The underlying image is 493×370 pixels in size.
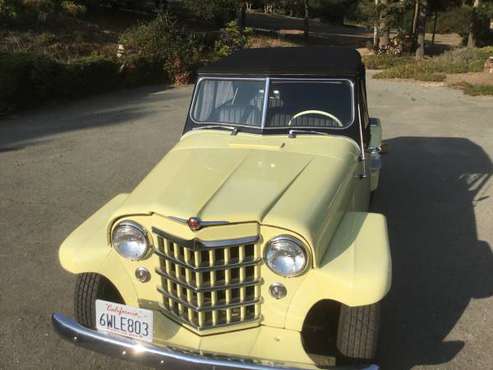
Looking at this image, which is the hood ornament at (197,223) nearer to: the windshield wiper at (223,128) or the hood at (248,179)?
the hood at (248,179)

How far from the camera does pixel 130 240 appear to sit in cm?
298

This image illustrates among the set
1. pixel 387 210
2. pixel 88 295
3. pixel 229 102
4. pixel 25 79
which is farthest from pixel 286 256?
pixel 25 79

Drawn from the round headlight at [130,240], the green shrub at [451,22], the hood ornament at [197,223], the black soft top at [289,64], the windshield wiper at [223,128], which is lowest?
the green shrub at [451,22]

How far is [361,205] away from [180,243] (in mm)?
1924

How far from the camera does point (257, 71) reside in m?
4.19

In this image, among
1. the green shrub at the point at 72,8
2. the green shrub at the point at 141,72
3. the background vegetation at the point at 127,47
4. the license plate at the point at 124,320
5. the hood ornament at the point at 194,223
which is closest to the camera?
the hood ornament at the point at 194,223

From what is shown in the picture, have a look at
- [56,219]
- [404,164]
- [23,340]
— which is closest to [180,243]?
[23,340]

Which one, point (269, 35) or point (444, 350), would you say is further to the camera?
point (269, 35)

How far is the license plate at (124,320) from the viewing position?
9.32 ft

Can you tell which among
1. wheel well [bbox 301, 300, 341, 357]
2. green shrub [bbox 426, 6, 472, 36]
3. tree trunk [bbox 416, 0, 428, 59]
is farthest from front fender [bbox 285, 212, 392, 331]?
green shrub [bbox 426, 6, 472, 36]

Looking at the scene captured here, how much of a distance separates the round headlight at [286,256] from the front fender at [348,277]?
0.10m

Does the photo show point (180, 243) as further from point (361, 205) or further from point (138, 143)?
point (138, 143)

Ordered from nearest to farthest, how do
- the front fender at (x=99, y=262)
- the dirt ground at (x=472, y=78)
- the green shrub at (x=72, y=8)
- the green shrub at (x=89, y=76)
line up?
the front fender at (x=99, y=262) < the green shrub at (x=89, y=76) < the dirt ground at (x=472, y=78) < the green shrub at (x=72, y=8)

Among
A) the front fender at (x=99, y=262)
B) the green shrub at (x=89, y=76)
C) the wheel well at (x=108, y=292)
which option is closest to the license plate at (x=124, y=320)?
the front fender at (x=99, y=262)
